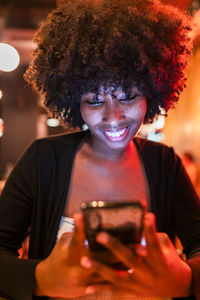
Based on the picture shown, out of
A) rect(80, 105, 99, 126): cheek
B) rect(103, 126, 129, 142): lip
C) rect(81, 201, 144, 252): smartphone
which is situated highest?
rect(80, 105, 99, 126): cheek

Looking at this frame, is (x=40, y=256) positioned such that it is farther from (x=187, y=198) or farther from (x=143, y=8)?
(x=143, y=8)

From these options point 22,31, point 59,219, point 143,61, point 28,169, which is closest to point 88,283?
point 59,219

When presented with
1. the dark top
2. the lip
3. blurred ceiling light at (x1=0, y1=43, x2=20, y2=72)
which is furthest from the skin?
blurred ceiling light at (x1=0, y1=43, x2=20, y2=72)

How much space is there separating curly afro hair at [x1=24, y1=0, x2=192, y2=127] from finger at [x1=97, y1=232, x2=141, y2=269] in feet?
1.54

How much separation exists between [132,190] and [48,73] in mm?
471

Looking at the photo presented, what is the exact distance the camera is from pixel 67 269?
23.3 inches

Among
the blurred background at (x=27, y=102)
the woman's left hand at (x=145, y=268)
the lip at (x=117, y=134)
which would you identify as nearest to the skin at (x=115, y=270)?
the woman's left hand at (x=145, y=268)

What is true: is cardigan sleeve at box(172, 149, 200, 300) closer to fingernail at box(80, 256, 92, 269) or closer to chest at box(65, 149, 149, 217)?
chest at box(65, 149, 149, 217)

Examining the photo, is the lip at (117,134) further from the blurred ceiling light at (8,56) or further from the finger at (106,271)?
the blurred ceiling light at (8,56)

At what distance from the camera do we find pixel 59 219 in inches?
35.8

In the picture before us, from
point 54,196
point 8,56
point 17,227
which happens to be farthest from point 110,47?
point 8,56

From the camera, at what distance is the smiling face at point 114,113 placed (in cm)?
86

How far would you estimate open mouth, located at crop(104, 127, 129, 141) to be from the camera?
877 millimetres

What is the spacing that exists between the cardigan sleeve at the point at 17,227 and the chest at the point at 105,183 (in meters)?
0.14
